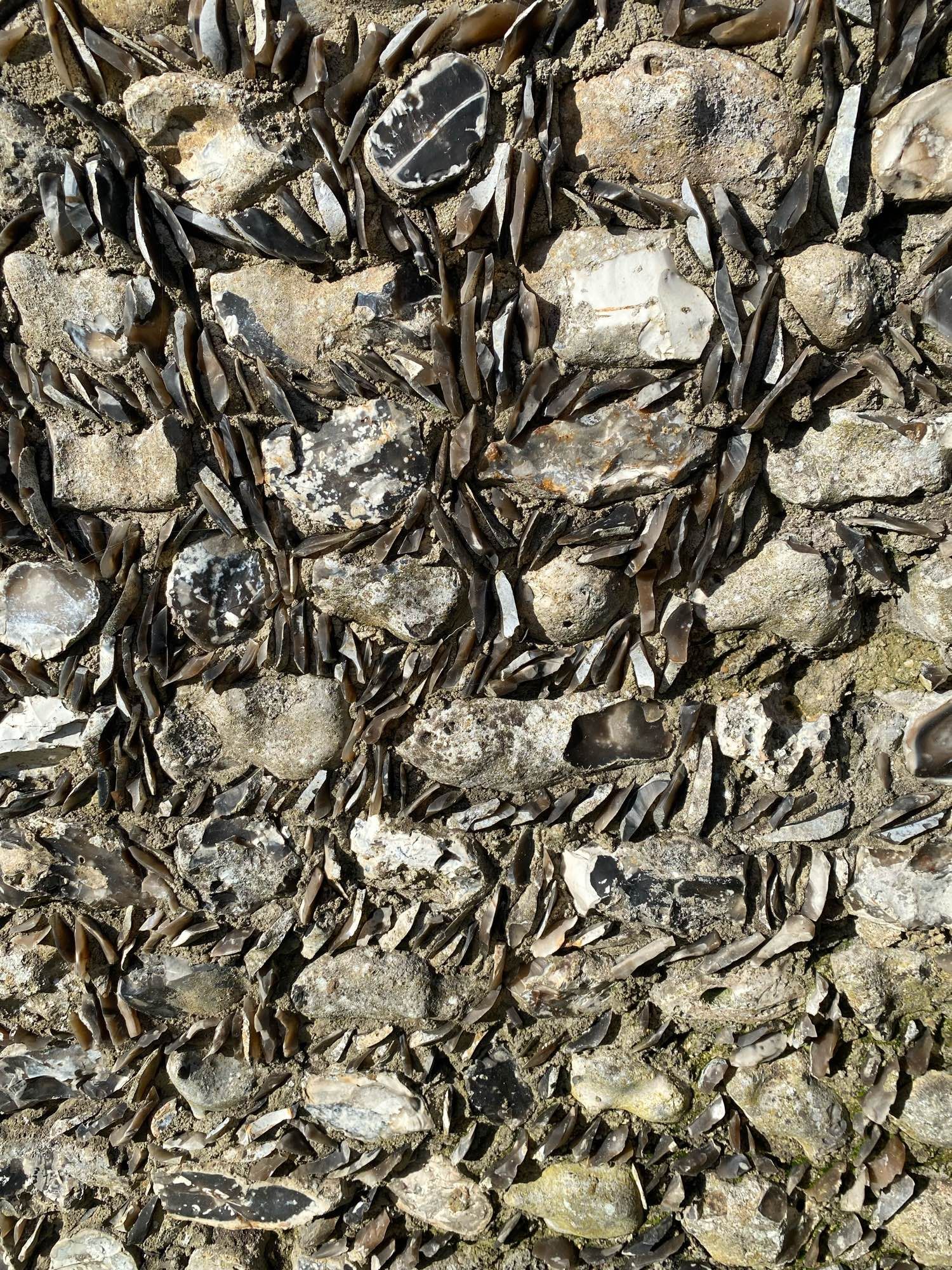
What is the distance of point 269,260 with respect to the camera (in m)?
0.81

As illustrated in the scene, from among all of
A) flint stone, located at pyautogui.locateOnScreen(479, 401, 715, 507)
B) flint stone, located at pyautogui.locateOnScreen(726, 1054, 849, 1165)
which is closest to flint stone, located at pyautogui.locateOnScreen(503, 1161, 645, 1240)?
flint stone, located at pyautogui.locateOnScreen(726, 1054, 849, 1165)

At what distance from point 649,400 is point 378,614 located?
1.13ft

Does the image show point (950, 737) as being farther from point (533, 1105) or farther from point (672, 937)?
point (533, 1105)

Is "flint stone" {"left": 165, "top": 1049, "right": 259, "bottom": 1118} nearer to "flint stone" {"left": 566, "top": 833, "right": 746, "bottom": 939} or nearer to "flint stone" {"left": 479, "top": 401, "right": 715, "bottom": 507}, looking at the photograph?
"flint stone" {"left": 566, "top": 833, "right": 746, "bottom": 939}

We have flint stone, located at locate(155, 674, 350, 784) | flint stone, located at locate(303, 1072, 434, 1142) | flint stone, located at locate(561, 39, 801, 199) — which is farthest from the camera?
flint stone, located at locate(303, 1072, 434, 1142)

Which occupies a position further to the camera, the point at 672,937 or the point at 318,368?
the point at 672,937

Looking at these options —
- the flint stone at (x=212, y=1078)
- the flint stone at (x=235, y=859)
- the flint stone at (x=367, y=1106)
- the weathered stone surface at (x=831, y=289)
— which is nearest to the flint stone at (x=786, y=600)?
the weathered stone surface at (x=831, y=289)

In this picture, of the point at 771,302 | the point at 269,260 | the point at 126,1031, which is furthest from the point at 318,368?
the point at 126,1031

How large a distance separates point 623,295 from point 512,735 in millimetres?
457

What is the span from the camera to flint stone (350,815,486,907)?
979 mm

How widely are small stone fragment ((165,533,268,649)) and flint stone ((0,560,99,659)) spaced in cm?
9

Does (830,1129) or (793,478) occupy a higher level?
(793,478)

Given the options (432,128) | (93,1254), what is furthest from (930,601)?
(93,1254)

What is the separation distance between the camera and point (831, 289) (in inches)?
30.3
